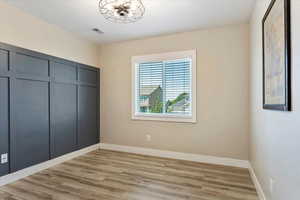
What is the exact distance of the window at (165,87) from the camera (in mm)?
3453

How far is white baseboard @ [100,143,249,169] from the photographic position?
3.10 m

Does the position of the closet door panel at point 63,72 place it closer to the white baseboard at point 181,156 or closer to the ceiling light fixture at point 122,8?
the ceiling light fixture at point 122,8

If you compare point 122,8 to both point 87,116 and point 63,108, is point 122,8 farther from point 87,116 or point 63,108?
point 87,116

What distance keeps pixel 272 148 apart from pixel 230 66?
1808mm

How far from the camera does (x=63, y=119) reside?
3.32 meters

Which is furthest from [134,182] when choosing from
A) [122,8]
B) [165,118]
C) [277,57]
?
[122,8]

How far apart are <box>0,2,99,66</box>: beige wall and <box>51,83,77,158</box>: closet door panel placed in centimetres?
67

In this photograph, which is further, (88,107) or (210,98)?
(88,107)

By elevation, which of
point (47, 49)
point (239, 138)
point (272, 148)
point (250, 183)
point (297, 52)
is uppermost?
point (47, 49)

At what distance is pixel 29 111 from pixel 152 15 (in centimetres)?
247

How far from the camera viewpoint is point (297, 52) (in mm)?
1170

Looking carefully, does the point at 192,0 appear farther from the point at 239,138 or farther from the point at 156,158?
the point at 156,158

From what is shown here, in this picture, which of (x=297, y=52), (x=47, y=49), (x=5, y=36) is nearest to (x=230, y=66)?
(x=297, y=52)

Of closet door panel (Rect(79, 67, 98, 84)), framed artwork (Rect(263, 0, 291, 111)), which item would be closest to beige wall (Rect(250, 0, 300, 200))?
framed artwork (Rect(263, 0, 291, 111))
